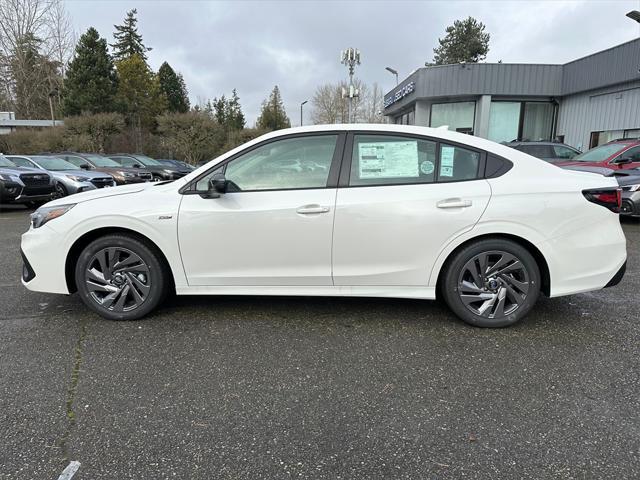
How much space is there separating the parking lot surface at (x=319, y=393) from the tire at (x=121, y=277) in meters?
0.15

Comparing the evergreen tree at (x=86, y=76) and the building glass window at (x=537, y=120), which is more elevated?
the evergreen tree at (x=86, y=76)

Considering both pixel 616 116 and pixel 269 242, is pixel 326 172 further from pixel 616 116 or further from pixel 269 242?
pixel 616 116

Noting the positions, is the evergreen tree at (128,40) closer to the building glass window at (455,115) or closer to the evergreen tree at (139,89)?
the evergreen tree at (139,89)

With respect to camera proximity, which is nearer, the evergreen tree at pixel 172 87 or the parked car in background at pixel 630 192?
the parked car in background at pixel 630 192

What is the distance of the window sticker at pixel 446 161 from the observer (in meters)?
3.42

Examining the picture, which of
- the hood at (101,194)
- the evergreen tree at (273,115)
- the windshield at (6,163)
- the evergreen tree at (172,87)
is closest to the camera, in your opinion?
the hood at (101,194)

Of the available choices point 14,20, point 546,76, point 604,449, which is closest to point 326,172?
point 604,449

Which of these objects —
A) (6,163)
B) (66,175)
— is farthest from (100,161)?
(6,163)

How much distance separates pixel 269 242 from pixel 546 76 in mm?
21607

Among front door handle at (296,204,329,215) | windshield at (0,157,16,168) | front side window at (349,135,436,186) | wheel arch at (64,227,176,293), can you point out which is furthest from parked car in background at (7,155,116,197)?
front side window at (349,135,436,186)

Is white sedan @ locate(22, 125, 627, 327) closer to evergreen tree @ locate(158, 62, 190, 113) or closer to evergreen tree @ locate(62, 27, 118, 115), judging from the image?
evergreen tree @ locate(62, 27, 118, 115)

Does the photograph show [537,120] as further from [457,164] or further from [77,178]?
[457,164]

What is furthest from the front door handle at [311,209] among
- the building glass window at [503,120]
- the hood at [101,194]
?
the building glass window at [503,120]

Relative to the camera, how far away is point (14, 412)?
96.7 inches
